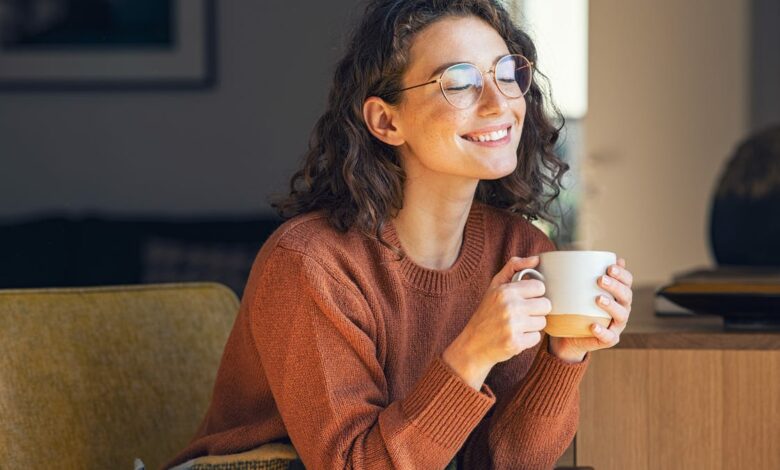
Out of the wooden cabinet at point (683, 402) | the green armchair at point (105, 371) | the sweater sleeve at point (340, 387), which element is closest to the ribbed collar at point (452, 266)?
the sweater sleeve at point (340, 387)

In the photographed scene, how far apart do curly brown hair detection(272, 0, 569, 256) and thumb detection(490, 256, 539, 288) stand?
211 millimetres

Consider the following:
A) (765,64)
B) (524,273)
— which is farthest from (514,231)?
(765,64)

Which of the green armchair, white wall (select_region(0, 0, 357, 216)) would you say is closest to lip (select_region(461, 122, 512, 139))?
the green armchair

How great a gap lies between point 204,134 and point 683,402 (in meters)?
2.50

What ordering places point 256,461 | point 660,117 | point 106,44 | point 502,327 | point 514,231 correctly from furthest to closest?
point 660,117 < point 106,44 < point 514,231 < point 256,461 < point 502,327

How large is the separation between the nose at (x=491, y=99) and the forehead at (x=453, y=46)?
0.02m

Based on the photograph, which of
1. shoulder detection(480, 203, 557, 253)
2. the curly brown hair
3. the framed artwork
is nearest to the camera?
the curly brown hair

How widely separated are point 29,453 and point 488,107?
2.42 feet

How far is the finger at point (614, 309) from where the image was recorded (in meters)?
1.18

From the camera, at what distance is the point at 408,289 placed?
1402 millimetres

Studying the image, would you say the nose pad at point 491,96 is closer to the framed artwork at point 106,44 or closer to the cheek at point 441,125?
the cheek at point 441,125

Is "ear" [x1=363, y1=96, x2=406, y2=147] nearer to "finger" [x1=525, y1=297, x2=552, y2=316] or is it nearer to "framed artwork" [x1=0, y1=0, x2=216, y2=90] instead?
"finger" [x1=525, y1=297, x2=552, y2=316]

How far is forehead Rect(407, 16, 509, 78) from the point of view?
4.43 feet

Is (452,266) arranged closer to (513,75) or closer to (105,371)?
(513,75)
